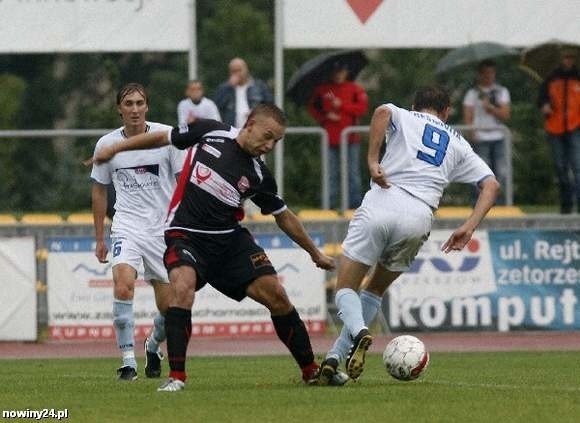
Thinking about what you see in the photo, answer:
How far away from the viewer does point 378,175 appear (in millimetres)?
12484

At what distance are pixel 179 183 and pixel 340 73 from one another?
420 inches

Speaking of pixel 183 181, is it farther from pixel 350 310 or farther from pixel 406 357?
pixel 406 357

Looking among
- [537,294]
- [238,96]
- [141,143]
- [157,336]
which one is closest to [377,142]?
[141,143]

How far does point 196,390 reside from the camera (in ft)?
40.0

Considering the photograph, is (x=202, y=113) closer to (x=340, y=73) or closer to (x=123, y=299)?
(x=340, y=73)

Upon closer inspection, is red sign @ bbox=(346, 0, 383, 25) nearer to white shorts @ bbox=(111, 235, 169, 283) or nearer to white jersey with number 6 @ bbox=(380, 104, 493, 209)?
white shorts @ bbox=(111, 235, 169, 283)

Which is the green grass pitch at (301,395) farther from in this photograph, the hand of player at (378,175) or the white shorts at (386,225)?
the hand of player at (378,175)

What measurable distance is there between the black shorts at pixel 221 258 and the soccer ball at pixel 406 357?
44.2 inches

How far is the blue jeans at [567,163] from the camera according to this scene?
21812mm

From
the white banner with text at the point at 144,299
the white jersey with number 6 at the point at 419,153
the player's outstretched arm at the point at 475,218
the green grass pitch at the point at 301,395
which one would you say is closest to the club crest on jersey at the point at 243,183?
the white jersey with number 6 at the point at 419,153

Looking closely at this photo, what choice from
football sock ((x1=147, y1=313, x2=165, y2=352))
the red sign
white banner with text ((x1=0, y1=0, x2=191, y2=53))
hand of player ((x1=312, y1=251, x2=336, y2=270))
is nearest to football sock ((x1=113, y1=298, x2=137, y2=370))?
football sock ((x1=147, y1=313, x2=165, y2=352))

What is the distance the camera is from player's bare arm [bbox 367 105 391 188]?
12430mm

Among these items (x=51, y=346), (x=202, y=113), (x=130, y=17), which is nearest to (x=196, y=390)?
(x=51, y=346)

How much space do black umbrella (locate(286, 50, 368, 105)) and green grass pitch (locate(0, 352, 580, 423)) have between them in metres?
7.48
